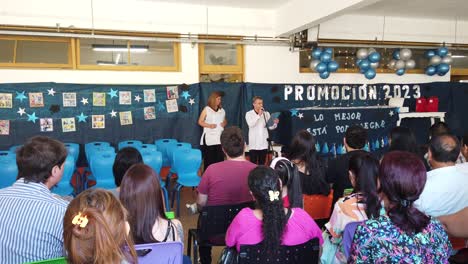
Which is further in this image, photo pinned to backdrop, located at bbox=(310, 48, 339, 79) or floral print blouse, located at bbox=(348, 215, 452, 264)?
photo pinned to backdrop, located at bbox=(310, 48, 339, 79)

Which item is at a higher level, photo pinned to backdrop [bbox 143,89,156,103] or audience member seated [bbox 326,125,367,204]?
photo pinned to backdrop [bbox 143,89,156,103]

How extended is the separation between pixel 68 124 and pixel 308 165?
4060mm

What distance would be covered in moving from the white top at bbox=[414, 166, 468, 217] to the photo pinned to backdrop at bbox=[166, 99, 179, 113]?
4.49 m

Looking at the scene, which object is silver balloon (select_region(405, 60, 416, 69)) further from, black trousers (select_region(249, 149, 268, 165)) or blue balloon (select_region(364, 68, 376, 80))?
black trousers (select_region(249, 149, 268, 165))

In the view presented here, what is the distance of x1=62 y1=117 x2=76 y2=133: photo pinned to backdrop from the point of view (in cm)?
564

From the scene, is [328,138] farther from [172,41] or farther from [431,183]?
[431,183]

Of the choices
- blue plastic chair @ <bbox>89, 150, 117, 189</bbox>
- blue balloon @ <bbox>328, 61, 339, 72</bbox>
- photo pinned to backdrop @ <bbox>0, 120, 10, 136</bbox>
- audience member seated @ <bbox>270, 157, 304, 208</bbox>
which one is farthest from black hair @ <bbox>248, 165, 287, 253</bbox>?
blue balloon @ <bbox>328, 61, 339, 72</bbox>

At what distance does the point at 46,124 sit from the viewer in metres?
5.55

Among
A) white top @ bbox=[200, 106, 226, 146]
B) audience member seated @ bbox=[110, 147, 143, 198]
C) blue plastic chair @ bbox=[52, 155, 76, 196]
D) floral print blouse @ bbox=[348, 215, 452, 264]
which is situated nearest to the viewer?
floral print blouse @ bbox=[348, 215, 452, 264]

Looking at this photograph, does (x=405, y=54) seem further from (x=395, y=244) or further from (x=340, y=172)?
(x=395, y=244)

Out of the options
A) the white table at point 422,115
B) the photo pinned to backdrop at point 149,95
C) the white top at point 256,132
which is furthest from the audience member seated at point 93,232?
the white table at point 422,115

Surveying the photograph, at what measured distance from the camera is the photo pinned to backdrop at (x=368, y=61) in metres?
7.02

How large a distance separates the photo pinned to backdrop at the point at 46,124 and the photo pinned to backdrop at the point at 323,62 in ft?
14.4

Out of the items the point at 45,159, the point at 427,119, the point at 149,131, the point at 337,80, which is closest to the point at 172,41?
the point at 149,131
